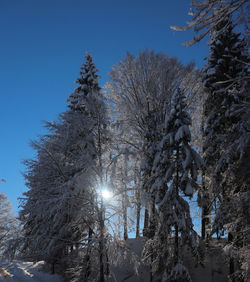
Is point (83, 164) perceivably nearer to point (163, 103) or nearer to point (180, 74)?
point (163, 103)

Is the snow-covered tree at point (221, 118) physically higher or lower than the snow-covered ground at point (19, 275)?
higher

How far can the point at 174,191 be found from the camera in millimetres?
10617

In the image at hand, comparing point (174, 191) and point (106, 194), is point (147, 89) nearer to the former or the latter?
point (174, 191)

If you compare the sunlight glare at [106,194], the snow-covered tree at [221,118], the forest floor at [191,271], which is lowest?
the forest floor at [191,271]

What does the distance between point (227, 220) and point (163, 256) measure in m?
3.40

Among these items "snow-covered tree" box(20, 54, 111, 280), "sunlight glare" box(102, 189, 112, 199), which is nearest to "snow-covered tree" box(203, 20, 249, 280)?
"sunlight glare" box(102, 189, 112, 199)

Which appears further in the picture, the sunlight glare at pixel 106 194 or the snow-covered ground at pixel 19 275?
the sunlight glare at pixel 106 194

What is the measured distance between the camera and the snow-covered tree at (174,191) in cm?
1015

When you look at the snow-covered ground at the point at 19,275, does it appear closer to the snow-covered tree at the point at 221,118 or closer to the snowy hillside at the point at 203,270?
the snowy hillside at the point at 203,270

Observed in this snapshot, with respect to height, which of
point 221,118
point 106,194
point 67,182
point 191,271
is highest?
point 221,118

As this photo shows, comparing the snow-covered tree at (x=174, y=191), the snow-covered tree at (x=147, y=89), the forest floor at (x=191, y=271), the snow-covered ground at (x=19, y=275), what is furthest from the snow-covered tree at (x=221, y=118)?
the snow-covered ground at (x=19, y=275)

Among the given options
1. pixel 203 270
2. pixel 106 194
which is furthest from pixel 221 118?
pixel 203 270

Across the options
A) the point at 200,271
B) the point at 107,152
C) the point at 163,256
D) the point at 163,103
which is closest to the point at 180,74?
the point at 163,103

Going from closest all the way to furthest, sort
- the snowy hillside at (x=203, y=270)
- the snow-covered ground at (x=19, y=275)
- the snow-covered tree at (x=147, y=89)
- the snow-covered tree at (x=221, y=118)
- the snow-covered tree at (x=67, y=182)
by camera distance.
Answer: the snow-covered ground at (x=19, y=275) < the snow-covered tree at (x=67, y=182) < the snow-covered tree at (x=221, y=118) < the snowy hillside at (x=203, y=270) < the snow-covered tree at (x=147, y=89)
